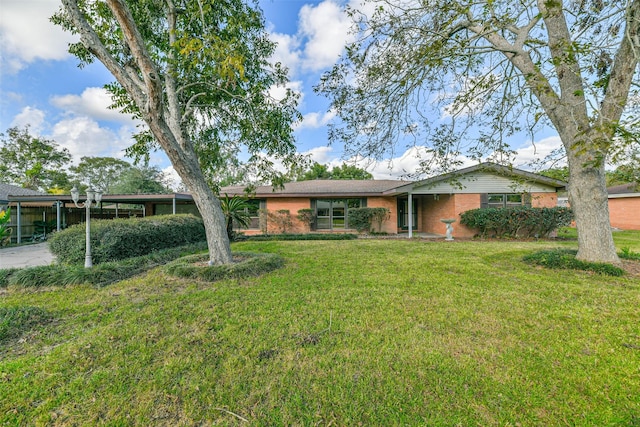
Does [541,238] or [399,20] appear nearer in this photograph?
[399,20]

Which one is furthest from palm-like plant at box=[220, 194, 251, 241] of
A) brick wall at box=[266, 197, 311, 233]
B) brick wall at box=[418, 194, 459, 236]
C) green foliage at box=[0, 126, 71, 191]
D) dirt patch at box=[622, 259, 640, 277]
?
green foliage at box=[0, 126, 71, 191]

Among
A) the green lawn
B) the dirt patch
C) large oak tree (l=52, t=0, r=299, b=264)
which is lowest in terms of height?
the green lawn

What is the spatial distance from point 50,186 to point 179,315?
130ft

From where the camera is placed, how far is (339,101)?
19.6ft

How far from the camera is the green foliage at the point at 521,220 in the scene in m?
11.6

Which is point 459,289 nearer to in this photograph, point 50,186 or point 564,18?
point 564,18

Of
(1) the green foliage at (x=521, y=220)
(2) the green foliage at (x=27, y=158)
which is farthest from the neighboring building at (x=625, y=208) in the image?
(2) the green foliage at (x=27, y=158)

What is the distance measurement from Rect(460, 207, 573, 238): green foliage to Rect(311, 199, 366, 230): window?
249 inches

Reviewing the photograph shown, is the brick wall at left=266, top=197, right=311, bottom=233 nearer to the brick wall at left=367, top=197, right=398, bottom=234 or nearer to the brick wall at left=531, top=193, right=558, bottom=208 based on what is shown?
the brick wall at left=367, top=197, right=398, bottom=234

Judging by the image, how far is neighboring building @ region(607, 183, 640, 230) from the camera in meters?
15.5

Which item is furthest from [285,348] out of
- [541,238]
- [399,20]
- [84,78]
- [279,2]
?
[541,238]

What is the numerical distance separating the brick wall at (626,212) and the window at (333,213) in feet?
52.5

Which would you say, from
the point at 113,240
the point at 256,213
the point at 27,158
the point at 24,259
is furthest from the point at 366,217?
the point at 27,158

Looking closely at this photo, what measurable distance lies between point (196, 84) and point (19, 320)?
18.0 feet
